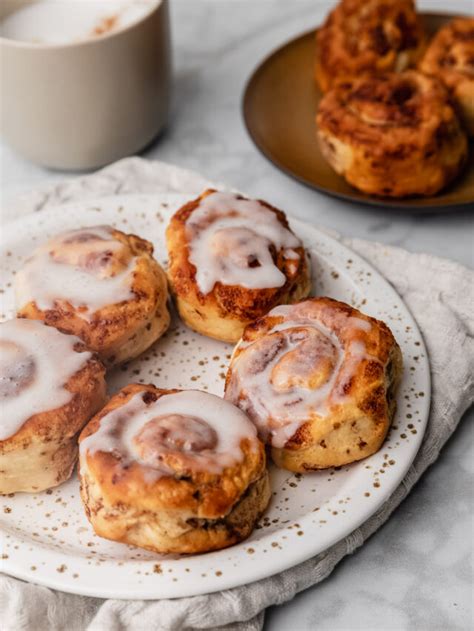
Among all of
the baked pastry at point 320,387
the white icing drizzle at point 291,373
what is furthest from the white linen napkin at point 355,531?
the white icing drizzle at point 291,373

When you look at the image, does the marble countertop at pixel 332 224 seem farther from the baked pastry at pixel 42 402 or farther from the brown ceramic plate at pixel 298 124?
the baked pastry at pixel 42 402

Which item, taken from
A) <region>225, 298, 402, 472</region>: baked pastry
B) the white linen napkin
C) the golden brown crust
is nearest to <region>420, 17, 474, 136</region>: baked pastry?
the white linen napkin

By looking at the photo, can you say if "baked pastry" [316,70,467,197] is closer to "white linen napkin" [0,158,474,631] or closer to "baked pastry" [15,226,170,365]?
"white linen napkin" [0,158,474,631]

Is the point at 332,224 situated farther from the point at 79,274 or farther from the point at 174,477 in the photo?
the point at 174,477

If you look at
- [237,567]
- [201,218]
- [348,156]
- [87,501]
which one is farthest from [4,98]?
[237,567]

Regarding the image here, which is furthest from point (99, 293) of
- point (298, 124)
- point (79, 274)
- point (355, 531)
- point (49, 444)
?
point (298, 124)

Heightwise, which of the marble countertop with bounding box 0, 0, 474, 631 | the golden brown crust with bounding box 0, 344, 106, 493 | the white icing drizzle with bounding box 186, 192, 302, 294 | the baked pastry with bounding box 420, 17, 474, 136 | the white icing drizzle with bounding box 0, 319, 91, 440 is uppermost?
the baked pastry with bounding box 420, 17, 474, 136

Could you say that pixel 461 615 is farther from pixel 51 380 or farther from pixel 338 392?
pixel 51 380
